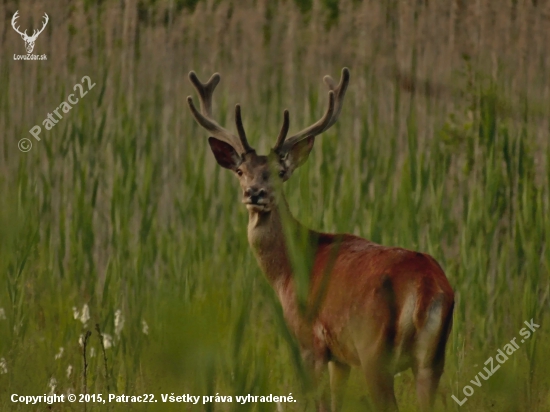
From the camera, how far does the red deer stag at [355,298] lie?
3.56 m

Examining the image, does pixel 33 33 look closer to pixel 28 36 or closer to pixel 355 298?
pixel 28 36

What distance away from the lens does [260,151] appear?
17.9 ft

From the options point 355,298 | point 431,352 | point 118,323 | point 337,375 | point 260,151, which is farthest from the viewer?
point 260,151

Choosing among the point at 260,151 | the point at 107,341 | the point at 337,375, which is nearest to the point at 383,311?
the point at 337,375

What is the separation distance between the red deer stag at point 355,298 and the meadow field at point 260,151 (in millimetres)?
146

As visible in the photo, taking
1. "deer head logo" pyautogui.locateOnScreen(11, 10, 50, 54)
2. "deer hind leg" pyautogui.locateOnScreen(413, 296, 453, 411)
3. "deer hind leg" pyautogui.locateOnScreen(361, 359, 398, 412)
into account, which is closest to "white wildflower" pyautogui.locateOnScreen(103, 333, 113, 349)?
"deer hind leg" pyautogui.locateOnScreen(361, 359, 398, 412)

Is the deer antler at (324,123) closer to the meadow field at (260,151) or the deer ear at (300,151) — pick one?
the deer ear at (300,151)

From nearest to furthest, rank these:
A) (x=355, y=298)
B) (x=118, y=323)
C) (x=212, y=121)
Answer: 1. (x=355, y=298)
2. (x=118, y=323)
3. (x=212, y=121)

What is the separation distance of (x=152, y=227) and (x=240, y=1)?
2.08m

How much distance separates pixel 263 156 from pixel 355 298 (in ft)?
3.53

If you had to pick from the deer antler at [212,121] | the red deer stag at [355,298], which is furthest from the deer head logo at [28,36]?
the red deer stag at [355,298]

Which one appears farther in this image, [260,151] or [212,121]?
[260,151]

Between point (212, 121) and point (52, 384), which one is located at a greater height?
point (212, 121)

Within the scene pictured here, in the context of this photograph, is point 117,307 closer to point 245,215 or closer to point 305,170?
point 245,215
